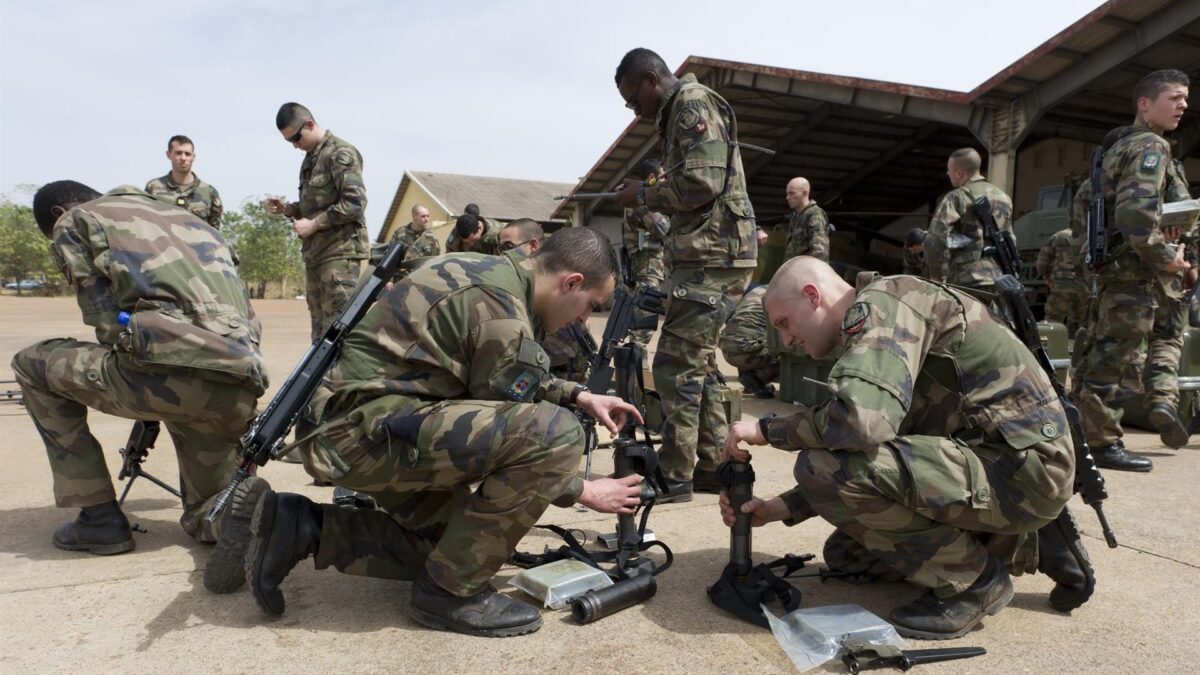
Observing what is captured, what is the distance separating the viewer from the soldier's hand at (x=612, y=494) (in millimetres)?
2541

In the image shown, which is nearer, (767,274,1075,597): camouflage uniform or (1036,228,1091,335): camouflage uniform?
(767,274,1075,597): camouflage uniform

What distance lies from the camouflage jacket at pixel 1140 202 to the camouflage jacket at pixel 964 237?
940 millimetres

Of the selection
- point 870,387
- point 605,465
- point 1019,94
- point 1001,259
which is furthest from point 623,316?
point 1019,94

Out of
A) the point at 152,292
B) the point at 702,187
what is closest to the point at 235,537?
the point at 152,292

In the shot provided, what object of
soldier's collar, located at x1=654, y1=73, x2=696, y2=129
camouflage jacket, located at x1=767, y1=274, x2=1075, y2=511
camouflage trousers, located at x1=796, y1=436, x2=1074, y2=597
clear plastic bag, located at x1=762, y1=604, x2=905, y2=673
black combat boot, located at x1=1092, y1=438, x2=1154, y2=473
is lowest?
clear plastic bag, located at x1=762, y1=604, x2=905, y2=673

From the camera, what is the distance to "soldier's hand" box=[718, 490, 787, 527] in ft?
8.48

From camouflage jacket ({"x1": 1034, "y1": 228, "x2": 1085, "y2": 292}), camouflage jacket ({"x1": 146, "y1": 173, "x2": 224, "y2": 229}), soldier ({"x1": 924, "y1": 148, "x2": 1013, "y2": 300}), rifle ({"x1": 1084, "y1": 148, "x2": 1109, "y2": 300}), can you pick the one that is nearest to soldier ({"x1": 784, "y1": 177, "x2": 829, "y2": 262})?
camouflage jacket ({"x1": 1034, "y1": 228, "x2": 1085, "y2": 292})

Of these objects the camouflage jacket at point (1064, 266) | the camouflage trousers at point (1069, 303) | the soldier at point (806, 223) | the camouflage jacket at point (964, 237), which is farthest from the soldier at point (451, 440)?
the camouflage trousers at point (1069, 303)

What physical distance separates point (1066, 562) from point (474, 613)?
1880 mm

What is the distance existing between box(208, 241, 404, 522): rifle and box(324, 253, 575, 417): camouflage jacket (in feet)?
0.94

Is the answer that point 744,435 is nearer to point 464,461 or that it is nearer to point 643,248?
point 464,461

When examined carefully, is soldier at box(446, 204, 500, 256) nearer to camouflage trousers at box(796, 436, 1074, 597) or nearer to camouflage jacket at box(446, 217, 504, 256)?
camouflage jacket at box(446, 217, 504, 256)

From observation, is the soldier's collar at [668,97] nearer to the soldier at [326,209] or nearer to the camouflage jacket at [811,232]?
the soldier at [326,209]

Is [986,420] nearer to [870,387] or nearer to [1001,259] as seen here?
[870,387]
